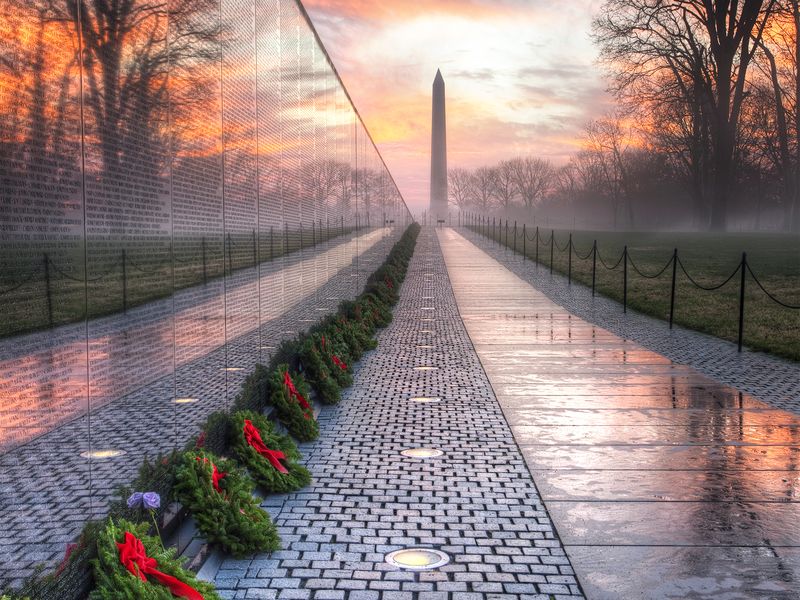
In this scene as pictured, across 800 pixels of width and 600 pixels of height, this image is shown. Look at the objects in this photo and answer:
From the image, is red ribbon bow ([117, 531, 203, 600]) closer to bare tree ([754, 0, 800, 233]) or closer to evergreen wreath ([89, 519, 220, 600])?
evergreen wreath ([89, 519, 220, 600])

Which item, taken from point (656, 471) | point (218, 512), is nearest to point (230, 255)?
point (218, 512)

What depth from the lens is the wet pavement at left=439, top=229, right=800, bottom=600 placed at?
142 inches

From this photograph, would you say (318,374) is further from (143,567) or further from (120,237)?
(143,567)

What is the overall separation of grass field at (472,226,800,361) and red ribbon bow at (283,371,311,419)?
6273 millimetres

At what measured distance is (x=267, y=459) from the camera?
4734 millimetres

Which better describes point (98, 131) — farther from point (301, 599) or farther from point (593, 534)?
point (593, 534)

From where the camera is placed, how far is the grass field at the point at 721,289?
1162 cm

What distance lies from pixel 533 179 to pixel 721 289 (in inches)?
3990

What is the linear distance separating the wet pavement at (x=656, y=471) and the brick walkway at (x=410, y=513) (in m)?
0.19

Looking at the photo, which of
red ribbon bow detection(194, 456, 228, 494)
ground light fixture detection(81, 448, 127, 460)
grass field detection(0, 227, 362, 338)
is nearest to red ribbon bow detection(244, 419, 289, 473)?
red ribbon bow detection(194, 456, 228, 494)

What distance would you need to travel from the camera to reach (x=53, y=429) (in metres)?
2.39

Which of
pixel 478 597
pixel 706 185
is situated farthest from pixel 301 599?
pixel 706 185

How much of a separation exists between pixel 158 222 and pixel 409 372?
5.37 metres

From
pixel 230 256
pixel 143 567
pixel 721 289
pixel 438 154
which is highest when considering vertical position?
pixel 438 154
